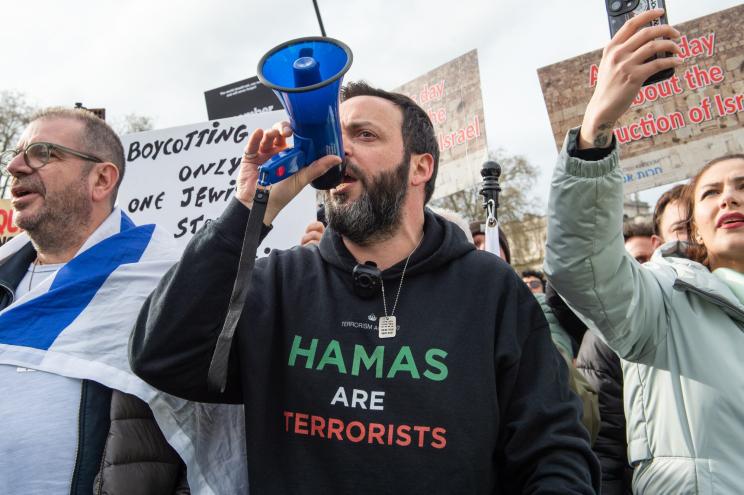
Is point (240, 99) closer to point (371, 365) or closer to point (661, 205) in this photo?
point (661, 205)

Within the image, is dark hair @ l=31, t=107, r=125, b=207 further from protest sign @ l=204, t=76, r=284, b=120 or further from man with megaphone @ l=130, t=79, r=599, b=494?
protest sign @ l=204, t=76, r=284, b=120

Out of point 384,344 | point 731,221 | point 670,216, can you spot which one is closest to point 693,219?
point 731,221

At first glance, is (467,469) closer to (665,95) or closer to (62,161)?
(62,161)

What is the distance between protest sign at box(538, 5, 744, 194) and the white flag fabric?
375 centimetres

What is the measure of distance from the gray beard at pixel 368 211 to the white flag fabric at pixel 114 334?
61 cm

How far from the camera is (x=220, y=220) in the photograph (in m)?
1.58

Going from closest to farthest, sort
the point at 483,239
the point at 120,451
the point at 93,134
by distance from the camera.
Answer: the point at 120,451 < the point at 93,134 < the point at 483,239

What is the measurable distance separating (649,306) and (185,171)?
2.60 metres

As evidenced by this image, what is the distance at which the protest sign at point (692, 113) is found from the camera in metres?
4.85

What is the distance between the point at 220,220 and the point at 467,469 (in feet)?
2.74

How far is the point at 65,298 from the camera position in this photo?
2117 mm

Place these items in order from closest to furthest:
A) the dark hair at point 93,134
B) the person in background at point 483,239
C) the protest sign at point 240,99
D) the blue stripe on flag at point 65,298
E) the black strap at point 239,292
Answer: the black strap at point 239,292 → the blue stripe on flag at point 65,298 → the dark hair at point 93,134 → the person in background at point 483,239 → the protest sign at point 240,99

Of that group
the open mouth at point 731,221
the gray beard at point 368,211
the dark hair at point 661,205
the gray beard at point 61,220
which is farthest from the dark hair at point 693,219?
the gray beard at point 61,220

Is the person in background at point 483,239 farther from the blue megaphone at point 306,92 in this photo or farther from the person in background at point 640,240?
the blue megaphone at point 306,92
